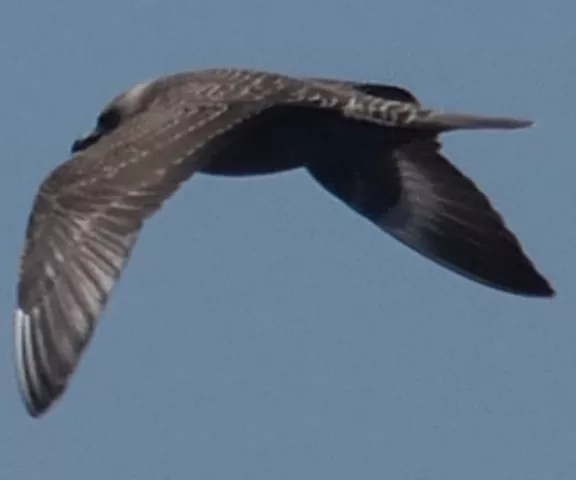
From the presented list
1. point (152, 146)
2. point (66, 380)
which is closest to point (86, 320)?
point (66, 380)

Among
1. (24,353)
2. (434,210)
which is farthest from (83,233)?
(434,210)

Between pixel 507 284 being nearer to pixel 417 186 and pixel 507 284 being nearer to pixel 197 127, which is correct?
pixel 417 186

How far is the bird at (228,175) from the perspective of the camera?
35.6ft

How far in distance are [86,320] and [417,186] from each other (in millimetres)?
3470

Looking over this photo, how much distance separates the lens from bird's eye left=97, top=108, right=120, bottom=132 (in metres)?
12.9

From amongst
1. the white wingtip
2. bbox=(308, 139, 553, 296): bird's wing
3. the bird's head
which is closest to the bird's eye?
the bird's head

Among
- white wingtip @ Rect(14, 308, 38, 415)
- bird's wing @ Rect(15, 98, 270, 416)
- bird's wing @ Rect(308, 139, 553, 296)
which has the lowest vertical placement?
white wingtip @ Rect(14, 308, 38, 415)

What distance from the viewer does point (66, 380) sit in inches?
412

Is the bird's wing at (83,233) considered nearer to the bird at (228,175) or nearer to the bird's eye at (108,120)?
the bird at (228,175)

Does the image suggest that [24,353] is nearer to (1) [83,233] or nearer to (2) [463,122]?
(1) [83,233]

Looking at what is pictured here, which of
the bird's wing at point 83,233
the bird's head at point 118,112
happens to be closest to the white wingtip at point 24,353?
the bird's wing at point 83,233

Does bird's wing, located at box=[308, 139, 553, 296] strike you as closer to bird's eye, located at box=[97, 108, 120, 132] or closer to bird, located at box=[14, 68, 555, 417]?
bird, located at box=[14, 68, 555, 417]

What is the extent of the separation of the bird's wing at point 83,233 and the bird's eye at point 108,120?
753mm

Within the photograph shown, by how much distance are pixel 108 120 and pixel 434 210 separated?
6.15 ft
